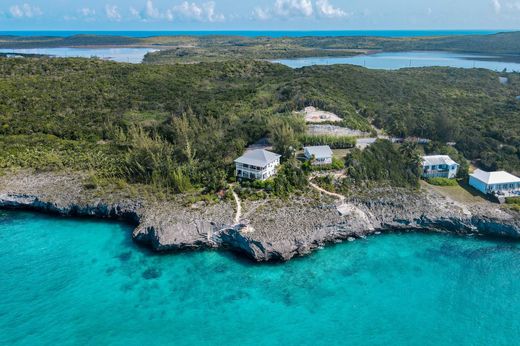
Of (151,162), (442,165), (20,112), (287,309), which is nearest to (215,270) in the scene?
(287,309)

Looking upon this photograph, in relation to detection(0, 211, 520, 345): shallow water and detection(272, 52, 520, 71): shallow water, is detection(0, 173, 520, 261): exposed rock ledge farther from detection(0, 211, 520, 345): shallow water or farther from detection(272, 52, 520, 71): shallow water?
detection(272, 52, 520, 71): shallow water

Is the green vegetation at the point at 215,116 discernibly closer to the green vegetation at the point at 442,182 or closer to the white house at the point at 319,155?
the white house at the point at 319,155

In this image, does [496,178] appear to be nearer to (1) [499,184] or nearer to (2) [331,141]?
(1) [499,184]

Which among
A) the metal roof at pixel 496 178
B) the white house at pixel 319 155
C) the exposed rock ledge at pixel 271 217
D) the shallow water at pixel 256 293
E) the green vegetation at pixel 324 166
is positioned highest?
the white house at pixel 319 155

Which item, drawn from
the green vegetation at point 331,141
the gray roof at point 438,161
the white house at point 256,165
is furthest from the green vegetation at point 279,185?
the gray roof at point 438,161

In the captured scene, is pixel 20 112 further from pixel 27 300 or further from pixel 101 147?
pixel 27 300

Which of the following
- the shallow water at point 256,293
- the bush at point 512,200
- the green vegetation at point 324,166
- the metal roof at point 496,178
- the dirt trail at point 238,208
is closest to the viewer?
the shallow water at point 256,293

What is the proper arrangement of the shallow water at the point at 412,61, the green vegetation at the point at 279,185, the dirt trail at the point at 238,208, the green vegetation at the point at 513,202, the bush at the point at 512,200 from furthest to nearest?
the shallow water at the point at 412,61 < the bush at the point at 512,200 < the green vegetation at the point at 279,185 < the green vegetation at the point at 513,202 < the dirt trail at the point at 238,208
